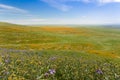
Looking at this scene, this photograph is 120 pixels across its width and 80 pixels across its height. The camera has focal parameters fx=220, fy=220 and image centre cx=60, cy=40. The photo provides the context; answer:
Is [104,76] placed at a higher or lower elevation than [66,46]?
higher

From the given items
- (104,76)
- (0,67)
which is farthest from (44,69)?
(104,76)

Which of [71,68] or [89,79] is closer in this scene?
[89,79]

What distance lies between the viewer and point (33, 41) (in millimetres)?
78188

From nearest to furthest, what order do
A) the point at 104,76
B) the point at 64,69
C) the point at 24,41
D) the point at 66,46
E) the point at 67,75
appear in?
the point at 104,76, the point at 67,75, the point at 64,69, the point at 66,46, the point at 24,41

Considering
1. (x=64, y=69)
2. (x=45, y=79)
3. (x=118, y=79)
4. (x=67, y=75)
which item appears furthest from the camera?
(x=64, y=69)

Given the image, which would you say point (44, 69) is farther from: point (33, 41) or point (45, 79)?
point (33, 41)

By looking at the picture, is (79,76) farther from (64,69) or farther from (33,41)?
(33,41)

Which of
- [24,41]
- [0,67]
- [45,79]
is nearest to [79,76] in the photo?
[45,79]

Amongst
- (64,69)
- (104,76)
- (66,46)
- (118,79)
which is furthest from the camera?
(66,46)

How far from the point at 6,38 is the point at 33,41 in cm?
1089

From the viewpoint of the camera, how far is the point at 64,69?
7.69 m

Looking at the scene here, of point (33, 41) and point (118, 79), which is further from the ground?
point (118, 79)

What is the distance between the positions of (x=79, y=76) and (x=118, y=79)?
132 centimetres

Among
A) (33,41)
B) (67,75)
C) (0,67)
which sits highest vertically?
(0,67)
